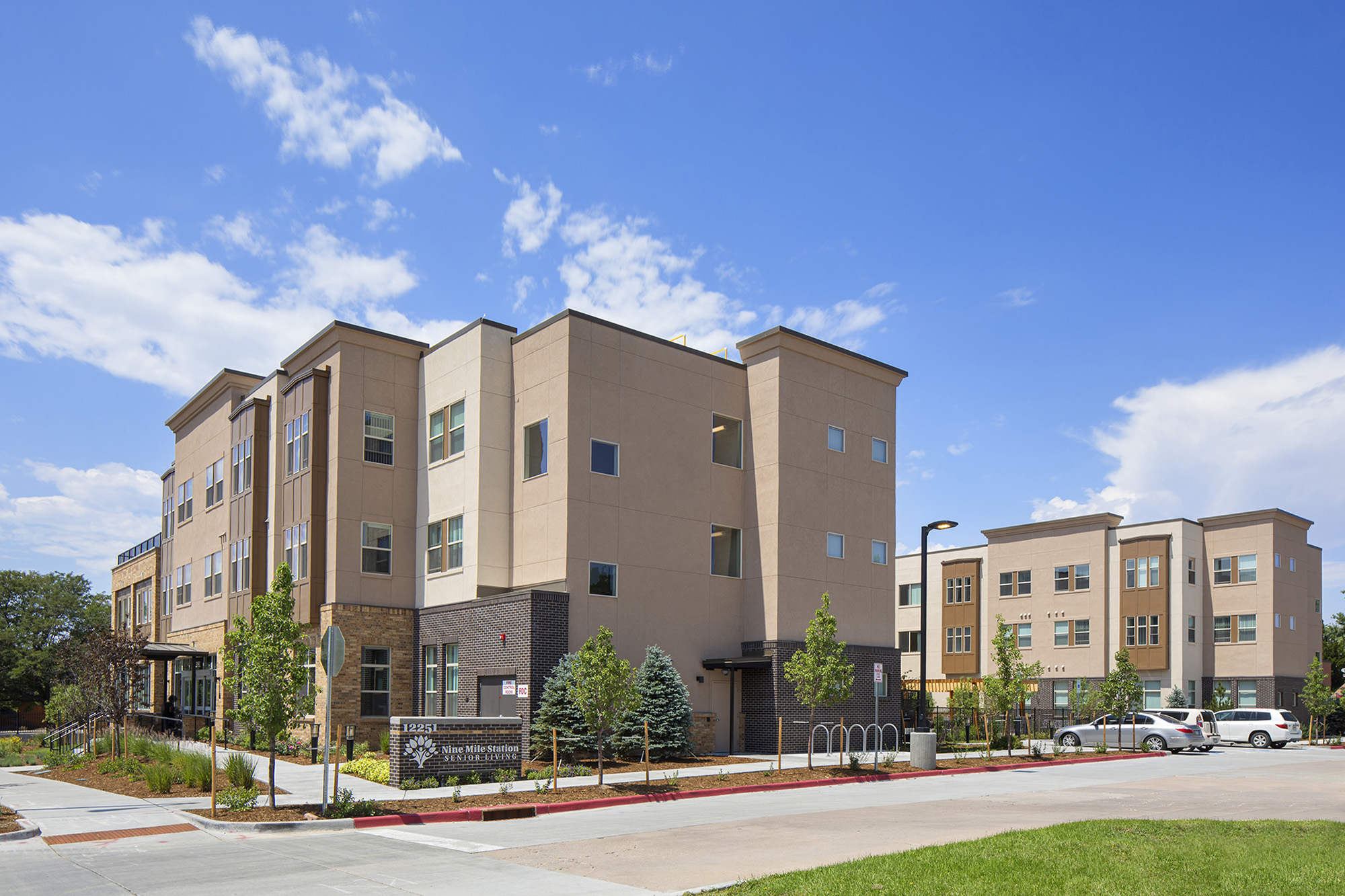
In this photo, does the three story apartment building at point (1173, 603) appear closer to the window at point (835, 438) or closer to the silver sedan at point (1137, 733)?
the silver sedan at point (1137, 733)

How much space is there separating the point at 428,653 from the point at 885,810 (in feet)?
60.7

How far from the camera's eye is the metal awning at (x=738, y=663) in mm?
31562

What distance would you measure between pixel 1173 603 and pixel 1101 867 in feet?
156

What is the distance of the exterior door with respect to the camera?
93.1 ft

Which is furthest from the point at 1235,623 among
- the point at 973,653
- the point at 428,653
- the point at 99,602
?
the point at 99,602

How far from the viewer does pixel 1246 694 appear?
54875 millimetres

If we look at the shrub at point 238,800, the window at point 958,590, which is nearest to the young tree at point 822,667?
the shrub at point 238,800

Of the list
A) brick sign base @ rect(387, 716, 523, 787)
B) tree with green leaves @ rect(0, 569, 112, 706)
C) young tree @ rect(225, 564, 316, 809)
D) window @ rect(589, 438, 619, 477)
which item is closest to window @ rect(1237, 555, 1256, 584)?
window @ rect(589, 438, 619, 477)

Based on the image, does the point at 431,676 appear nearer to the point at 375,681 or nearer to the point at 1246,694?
the point at 375,681

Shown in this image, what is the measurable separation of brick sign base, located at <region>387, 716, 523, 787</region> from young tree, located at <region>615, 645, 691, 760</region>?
13.7 feet

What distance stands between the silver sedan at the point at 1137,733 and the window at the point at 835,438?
14374mm

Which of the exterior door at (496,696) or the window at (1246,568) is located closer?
the exterior door at (496,696)

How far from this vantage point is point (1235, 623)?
181ft

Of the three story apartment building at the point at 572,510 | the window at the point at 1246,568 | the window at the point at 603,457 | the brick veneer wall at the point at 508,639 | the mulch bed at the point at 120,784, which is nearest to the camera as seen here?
the mulch bed at the point at 120,784
